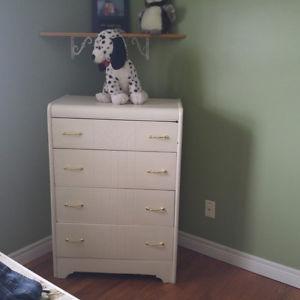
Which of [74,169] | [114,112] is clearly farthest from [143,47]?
[74,169]

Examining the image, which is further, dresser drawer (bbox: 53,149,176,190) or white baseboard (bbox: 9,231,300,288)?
white baseboard (bbox: 9,231,300,288)

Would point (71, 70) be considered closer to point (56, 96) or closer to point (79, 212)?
point (56, 96)

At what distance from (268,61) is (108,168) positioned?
97 cm

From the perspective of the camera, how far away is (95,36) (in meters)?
2.08

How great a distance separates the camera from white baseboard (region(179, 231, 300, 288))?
2.06 metres

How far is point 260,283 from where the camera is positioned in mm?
A: 2082

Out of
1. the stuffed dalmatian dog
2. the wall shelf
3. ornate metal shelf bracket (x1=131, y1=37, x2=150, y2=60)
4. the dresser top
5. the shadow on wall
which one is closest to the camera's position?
the dresser top

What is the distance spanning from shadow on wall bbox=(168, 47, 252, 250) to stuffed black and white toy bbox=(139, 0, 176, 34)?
0.18 metres

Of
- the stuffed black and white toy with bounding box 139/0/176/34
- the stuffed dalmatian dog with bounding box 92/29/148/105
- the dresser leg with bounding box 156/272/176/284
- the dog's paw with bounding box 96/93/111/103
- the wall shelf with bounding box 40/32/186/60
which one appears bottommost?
the dresser leg with bounding box 156/272/176/284

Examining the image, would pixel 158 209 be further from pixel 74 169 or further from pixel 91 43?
pixel 91 43

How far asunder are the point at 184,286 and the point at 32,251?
92 cm

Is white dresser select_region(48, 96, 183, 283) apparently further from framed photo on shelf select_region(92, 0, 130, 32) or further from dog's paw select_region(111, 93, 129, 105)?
framed photo on shelf select_region(92, 0, 130, 32)

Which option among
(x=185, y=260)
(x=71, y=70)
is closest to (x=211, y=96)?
(x=71, y=70)

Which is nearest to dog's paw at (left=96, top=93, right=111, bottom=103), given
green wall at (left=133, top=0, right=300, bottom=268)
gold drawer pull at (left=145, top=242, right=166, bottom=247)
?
green wall at (left=133, top=0, right=300, bottom=268)
